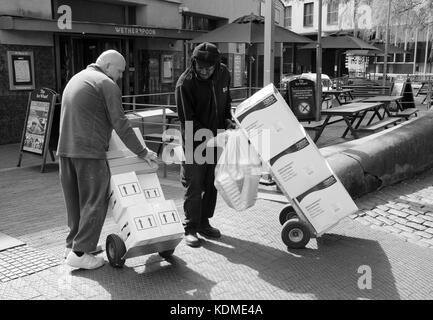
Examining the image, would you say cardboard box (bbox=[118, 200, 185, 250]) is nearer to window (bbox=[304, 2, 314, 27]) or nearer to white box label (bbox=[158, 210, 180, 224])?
white box label (bbox=[158, 210, 180, 224])

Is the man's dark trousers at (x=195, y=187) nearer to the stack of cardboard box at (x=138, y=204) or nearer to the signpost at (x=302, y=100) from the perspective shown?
the stack of cardboard box at (x=138, y=204)

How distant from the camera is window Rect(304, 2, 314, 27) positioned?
48.0 meters

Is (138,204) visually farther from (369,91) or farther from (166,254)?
(369,91)

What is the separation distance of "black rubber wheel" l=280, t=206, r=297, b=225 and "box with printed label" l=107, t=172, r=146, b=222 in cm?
159

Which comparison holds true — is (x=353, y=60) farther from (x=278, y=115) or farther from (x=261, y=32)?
(x=278, y=115)

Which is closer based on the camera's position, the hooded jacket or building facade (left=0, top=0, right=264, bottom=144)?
the hooded jacket

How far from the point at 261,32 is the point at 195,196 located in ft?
24.4

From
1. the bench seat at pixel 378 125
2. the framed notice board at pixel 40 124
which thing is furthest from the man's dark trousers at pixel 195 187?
the bench seat at pixel 378 125

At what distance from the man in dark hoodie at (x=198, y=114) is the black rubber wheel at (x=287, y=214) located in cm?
79

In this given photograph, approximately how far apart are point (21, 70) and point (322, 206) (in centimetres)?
797

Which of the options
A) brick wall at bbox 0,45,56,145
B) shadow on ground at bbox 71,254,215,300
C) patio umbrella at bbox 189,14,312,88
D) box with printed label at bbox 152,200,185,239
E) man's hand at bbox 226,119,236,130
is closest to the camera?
shadow on ground at bbox 71,254,215,300

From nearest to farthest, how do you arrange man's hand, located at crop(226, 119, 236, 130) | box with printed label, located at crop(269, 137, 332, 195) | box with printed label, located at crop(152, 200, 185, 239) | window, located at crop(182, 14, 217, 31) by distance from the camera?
1. box with printed label, located at crop(152, 200, 185, 239)
2. box with printed label, located at crop(269, 137, 332, 195)
3. man's hand, located at crop(226, 119, 236, 130)
4. window, located at crop(182, 14, 217, 31)

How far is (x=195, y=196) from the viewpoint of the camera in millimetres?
4656

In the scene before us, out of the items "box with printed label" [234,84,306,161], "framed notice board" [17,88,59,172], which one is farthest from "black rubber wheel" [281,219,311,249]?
"framed notice board" [17,88,59,172]
